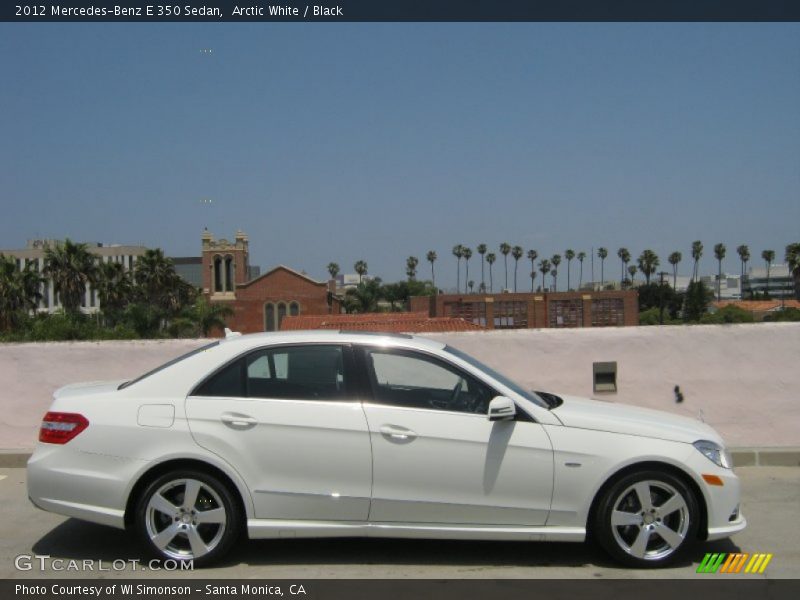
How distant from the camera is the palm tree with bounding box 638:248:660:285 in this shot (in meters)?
108

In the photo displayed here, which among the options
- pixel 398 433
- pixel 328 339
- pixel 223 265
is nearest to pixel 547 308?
pixel 223 265

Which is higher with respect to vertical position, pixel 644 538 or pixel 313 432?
pixel 313 432

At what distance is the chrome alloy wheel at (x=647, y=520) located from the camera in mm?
5059

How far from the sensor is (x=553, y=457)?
5.05 metres

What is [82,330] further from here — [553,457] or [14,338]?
[553,457]

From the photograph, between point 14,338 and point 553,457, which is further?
point 14,338

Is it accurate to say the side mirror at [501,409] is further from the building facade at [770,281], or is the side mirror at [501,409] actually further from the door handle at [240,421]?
the building facade at [770,281]

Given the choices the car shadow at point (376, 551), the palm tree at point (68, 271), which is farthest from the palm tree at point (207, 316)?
the car shadow at point (376, 551)

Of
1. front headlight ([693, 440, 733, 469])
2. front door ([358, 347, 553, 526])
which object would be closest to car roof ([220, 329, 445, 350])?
front door ([358, 347, 553, 526])

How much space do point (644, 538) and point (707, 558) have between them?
2.04 ft

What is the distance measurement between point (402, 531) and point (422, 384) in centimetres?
109

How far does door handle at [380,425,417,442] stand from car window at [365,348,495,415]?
0.19 m

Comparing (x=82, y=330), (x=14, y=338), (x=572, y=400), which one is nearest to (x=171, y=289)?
(x=82, y=330)

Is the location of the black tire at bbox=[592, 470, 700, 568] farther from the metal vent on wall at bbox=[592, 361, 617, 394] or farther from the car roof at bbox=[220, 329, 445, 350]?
the metal vent on wall at bbox=[592, 361, 617, 394]
